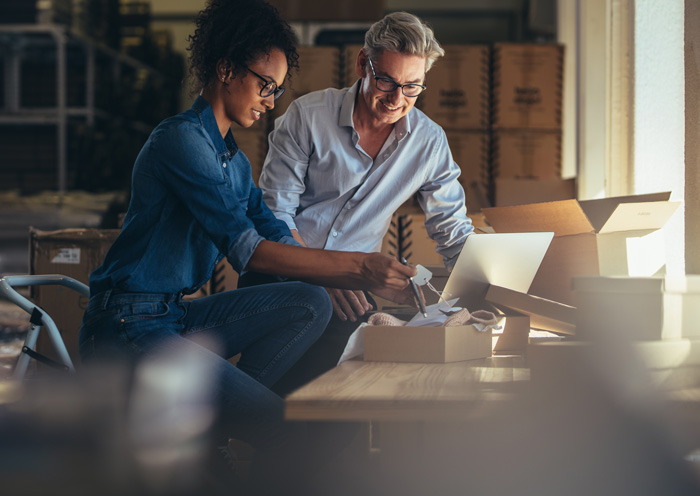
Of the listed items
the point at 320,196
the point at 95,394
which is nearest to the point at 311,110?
the point at 320,196

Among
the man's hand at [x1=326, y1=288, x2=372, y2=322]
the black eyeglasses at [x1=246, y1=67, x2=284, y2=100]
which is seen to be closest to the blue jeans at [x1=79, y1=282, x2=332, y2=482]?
the man's hand at [x1=326, y1=288, x2=372, y2=322]

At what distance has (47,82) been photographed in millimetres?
5730

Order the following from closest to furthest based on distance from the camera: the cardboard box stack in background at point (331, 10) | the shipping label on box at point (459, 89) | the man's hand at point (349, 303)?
the man's hand at point (349, 303) → the shipping label on box at point (459, 89) → the cardboard box stack in background at point (331, 10)

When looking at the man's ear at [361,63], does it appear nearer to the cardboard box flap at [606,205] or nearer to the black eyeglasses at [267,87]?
the black eyeglasses at [267,87]

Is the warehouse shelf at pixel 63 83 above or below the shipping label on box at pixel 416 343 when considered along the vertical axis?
above

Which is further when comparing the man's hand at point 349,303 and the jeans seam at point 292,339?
the man's hand at point 349,303

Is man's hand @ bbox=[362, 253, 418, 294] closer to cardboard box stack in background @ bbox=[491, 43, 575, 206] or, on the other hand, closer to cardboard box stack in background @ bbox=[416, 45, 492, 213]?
cardboard box stack in background @ bbox=[416, 45, 492, 213]

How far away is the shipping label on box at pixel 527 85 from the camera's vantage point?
3.82 m

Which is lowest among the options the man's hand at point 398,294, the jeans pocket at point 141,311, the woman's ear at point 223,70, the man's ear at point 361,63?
the jeans pocket at point 141,311

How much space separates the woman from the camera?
1.22 metres

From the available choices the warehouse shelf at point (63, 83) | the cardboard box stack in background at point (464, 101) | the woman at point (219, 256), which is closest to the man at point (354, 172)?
the woman at point (219, 256)

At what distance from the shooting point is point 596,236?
1.81 m

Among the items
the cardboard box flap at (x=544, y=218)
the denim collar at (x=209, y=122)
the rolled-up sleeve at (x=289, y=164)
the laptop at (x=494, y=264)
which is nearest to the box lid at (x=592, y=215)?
the cardboard box flap at (x=544, y=218)

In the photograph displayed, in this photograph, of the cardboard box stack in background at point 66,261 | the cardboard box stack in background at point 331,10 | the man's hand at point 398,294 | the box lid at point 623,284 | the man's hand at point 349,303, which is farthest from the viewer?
the cardboard box stack in background at point 331,10
